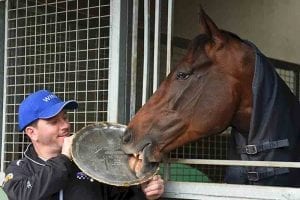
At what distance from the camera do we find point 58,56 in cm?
260

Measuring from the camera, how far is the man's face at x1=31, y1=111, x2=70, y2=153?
6.19ft

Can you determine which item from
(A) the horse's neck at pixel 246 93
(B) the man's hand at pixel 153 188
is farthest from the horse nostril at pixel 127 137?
(A) the horse's neck at pixel 246 93

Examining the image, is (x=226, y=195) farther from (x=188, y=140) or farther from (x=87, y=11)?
(x=87, y=11)

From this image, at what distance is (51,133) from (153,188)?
382mm

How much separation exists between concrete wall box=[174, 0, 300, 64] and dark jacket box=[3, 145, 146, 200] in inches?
77.5

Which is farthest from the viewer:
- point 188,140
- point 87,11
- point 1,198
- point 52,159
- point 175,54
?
point 175,54

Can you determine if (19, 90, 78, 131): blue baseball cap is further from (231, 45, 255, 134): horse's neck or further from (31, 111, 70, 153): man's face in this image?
(231, 45, 255, 134): horse's neck

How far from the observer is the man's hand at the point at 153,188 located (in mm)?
1831

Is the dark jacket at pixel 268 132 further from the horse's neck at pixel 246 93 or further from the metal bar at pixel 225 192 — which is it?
the metal bar at pixel 225 192

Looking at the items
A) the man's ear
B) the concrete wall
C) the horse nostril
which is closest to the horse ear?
A: the horse nostril

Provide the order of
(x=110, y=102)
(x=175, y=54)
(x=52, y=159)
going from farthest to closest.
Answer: (x=175, y=54)
(x=110, y=102)
(x=52, y=159)

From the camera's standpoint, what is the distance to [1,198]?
2.67m

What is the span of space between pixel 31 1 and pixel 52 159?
1.19 m

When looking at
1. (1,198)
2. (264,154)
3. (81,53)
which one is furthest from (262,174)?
(1,198)
